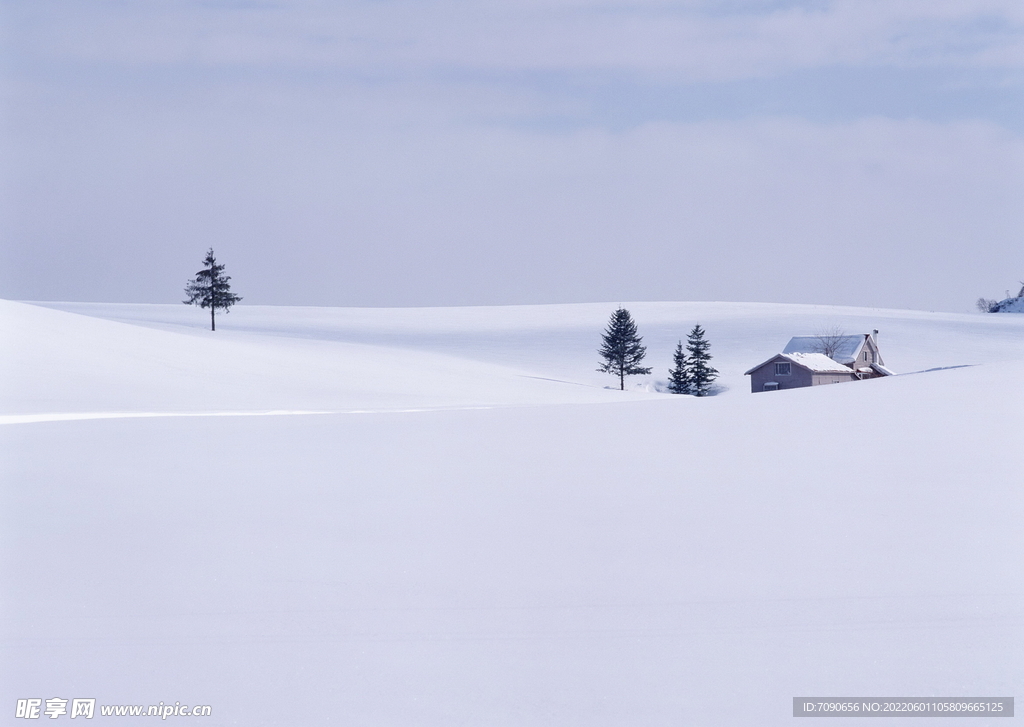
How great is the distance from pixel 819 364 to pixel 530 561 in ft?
175

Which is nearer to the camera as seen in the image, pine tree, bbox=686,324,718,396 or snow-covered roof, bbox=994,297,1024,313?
pine tree, bbox=686,324,718,396

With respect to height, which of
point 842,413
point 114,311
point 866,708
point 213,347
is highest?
point 114,311

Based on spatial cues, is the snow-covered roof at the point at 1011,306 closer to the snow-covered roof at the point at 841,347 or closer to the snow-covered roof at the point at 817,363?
the snow-covered roof at the point at 841,347

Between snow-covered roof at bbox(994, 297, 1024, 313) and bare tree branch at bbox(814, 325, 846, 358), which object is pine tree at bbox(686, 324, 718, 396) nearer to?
bare tree branch at bbox(814, 325, 846, 358)

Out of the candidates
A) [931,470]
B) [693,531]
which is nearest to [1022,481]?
[931,470]

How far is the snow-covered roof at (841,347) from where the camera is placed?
198 ft

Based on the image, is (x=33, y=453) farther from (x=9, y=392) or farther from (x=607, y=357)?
(x=607, y=357)

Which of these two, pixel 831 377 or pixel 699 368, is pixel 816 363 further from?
pixel 699 368

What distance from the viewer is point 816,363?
56.6 m

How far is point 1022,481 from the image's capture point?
342 inches

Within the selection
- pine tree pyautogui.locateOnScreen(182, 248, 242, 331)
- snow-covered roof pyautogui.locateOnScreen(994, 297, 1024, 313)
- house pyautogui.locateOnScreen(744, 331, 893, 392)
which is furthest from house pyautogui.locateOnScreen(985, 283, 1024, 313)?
pine tree pyautogui.locateOnScreen(182, 248, 242, 331)

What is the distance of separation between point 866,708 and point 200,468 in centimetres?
754

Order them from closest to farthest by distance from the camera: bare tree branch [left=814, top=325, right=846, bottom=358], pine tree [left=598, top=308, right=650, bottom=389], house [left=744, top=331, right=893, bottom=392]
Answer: house [left=744, top=331, right=893, bottom=392] → bare tree branch [left=814, top=325, right=846, bottom=358] → pine tree [left=598, top=308, right=650, bottom=389]

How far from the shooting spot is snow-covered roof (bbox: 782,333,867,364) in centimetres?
6047
